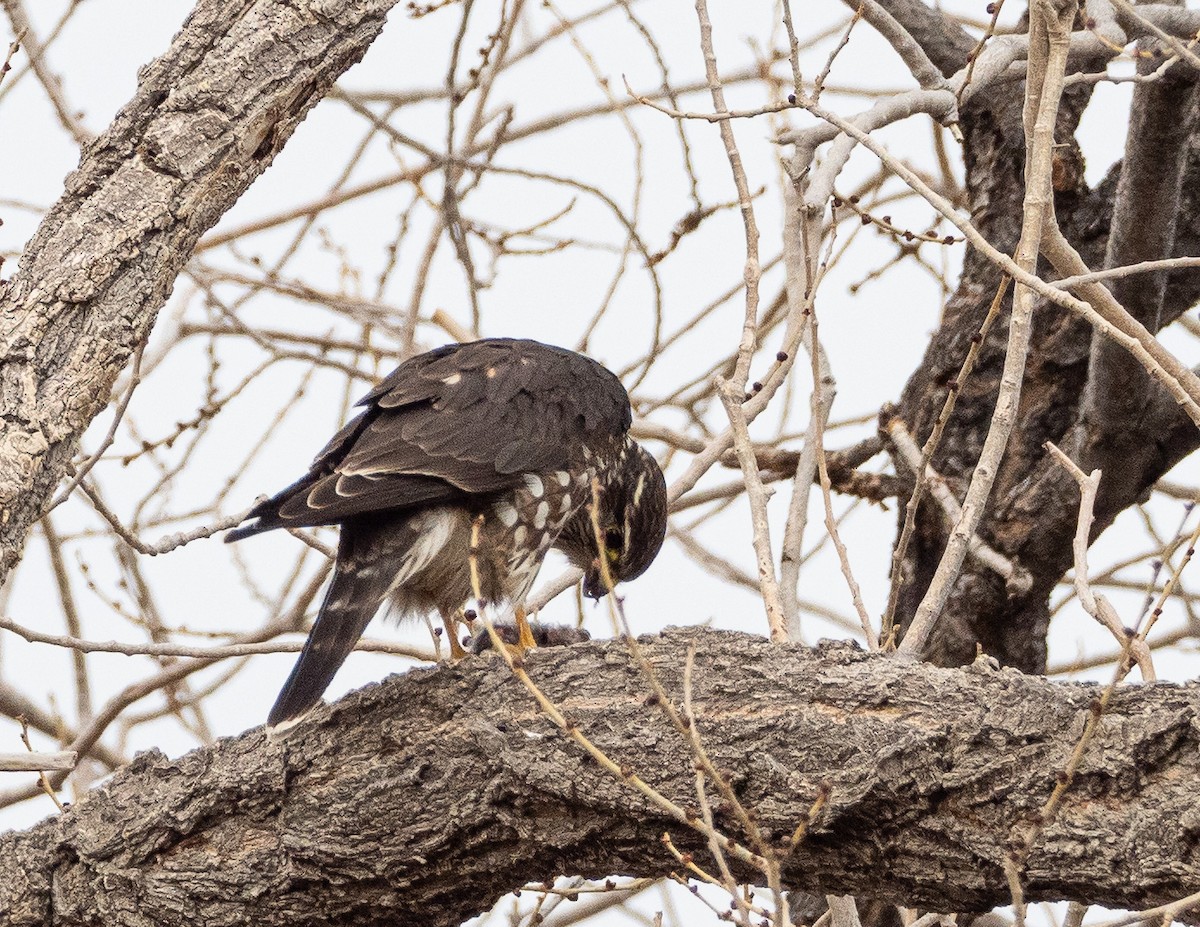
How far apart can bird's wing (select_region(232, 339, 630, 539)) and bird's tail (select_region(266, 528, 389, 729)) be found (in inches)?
6.7

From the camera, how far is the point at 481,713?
9.22 feet

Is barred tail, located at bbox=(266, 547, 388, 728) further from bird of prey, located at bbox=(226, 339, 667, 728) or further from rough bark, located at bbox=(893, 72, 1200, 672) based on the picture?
rough bark, located at bbox=(893, 72, 1200, 672)

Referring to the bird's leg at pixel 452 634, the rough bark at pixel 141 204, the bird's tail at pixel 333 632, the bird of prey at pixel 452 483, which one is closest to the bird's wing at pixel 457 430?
the bird of prey at pixel 452 483

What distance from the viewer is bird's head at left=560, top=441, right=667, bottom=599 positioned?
4574 millimetres

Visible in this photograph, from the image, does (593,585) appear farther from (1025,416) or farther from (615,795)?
(615,795)

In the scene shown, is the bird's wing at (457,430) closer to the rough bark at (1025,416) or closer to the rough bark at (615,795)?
the rough bark at (615,795)

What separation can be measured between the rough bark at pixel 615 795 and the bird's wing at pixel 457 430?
527 millimetres

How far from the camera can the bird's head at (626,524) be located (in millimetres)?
4574

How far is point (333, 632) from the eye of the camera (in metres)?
3.18

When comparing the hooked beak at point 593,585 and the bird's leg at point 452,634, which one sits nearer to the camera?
the bird's leg at point 452,634

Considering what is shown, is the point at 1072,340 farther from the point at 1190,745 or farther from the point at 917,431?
the point at 1190,745

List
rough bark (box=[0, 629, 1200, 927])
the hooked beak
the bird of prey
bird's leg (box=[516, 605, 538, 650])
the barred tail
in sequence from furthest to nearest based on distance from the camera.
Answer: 1. the hooked beak
2. bird's leg (box=[516, 605, 538, 650])
3. the bird of prey
4. the barred tail
5. rough bark (box=[0, 629, 1200, 927])

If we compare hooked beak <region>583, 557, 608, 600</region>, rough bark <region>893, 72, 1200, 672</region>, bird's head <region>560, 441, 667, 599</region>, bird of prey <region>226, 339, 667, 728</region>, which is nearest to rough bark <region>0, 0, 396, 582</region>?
bird of prey <region>226, 339, 667, 728</region>

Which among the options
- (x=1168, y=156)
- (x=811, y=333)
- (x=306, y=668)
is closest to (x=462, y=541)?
(x=306, y=668)
